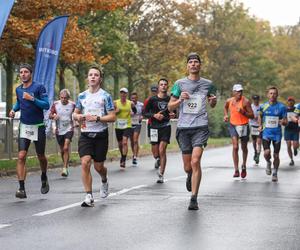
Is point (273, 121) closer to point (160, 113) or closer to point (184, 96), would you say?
point (160, 113)

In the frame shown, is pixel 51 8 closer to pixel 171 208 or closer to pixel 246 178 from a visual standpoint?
pixel 246 178

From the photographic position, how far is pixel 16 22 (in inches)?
822

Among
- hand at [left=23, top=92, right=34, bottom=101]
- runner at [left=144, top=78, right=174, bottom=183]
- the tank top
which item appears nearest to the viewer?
hand at [left=23, top=92, right=34, bottom=101]

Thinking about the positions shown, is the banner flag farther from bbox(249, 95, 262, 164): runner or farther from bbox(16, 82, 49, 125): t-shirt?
bbox(249, 95, 262, 164): runner

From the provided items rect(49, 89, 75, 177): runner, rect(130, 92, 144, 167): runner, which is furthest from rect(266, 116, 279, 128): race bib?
rect(130, 92, 144, 167): runner

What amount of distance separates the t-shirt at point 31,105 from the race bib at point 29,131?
6cm

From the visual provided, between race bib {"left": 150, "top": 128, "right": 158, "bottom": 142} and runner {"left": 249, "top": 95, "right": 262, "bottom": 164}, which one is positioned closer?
race bib {"left": 150, "top": 128, "right": 158, "bottom": 142}

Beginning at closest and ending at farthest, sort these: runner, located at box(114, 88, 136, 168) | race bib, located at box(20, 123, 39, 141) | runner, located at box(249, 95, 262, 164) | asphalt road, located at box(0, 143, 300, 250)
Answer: asphalt road, located at box(0, 143, 300, 250)
race bib, located at box(20, 123, 39, 141)
runner, located at box(114, 88, 136, 168)
runner, located at box(249, 95, 262, 164)

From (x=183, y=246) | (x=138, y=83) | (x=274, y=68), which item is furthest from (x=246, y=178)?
(x=274, y=68)

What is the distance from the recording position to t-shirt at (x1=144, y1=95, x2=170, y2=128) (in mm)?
15625

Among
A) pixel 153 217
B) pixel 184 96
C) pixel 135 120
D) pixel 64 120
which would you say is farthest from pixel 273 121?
pixel 153 217

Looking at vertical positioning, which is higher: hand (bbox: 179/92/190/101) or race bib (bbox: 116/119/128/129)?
hand (bbox: 179/92/190/101)

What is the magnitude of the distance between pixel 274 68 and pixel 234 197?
55.3 m

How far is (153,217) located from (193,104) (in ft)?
6.70
